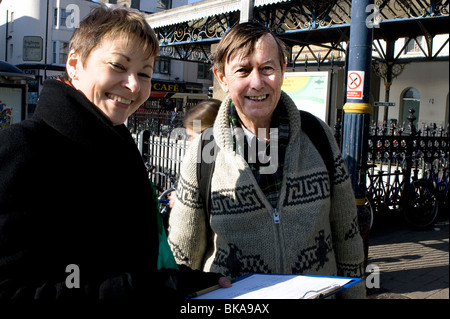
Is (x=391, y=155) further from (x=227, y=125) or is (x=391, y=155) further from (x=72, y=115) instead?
(x=72, y=115)

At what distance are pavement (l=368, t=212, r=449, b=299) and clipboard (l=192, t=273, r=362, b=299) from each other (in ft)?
8.73

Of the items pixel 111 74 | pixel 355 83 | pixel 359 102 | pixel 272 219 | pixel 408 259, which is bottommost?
pixel 408 259

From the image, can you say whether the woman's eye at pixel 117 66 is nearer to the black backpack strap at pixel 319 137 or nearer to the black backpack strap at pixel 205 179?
the black backpack strap at pixel 205 179

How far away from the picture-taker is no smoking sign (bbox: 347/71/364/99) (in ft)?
13.3

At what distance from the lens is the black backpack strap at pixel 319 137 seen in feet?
6.32

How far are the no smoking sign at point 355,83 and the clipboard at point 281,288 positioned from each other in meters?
2.91

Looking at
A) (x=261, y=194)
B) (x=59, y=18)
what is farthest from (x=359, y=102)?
(x=59, y=18)

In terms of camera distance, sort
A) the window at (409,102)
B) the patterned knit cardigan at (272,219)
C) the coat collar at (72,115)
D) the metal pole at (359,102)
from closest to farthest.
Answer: the coat collar at (72,115) < the patterned knit cardigan at (272,219) < the metal pole at (359,102) < the window at (409,102)

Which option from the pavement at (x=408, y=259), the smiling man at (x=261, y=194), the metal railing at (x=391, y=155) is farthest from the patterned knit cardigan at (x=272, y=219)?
the metal railing at (x=391, y=155)

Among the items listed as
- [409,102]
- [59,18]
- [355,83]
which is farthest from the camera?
[59,18]

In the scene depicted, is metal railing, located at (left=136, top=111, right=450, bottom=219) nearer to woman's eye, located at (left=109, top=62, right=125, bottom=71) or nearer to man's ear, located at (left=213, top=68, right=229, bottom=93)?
man's ear, located at (left=213, top=68, right=229, bottom=93)

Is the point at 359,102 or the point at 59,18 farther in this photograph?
the point at 59,18

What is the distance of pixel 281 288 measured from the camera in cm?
143

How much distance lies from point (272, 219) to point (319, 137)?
0.45 meters
